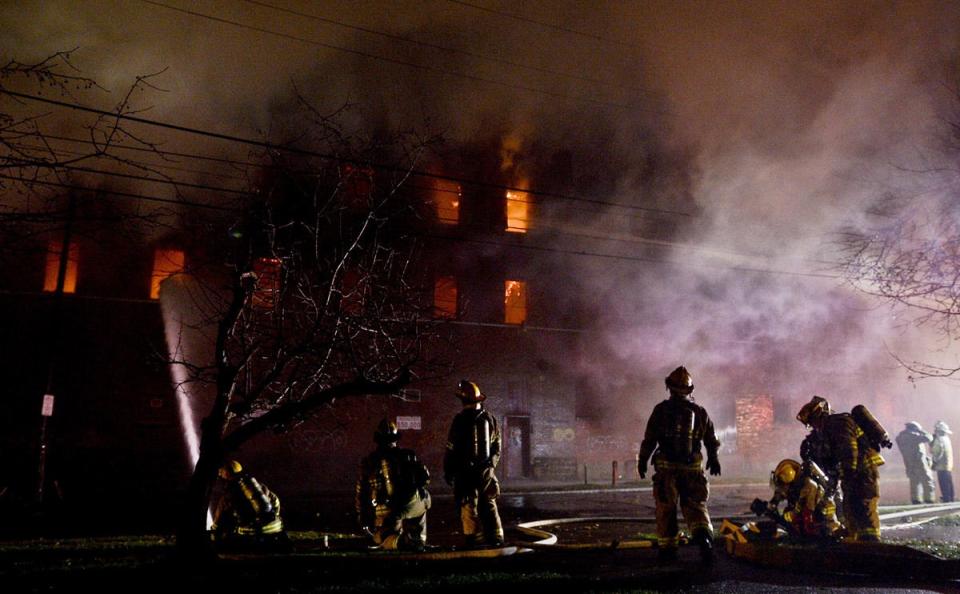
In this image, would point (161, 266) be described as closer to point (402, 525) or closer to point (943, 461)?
point (402, 525)

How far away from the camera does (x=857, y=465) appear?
26.4ft

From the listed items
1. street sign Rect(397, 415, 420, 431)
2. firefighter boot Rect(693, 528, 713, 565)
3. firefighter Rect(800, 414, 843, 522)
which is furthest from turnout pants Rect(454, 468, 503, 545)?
street sign Rect(397, 415, 420, 431)

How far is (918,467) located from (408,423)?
1496 cm

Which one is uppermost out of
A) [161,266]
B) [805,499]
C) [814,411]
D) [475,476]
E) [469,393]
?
[161,266]

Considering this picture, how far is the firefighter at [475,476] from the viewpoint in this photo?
7418mm

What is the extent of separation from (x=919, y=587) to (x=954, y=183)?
6.07 meters

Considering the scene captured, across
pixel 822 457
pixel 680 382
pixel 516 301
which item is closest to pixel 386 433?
pixel 680 382

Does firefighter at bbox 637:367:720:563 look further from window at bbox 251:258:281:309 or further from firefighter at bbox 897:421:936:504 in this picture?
firefighter at bbox 897:421:936:504

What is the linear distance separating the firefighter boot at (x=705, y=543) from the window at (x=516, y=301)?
2058cm

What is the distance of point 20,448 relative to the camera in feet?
68.2

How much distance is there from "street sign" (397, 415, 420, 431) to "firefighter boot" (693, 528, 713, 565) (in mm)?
17782

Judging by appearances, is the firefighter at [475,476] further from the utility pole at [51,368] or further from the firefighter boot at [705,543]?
the utility pole at [51,368]

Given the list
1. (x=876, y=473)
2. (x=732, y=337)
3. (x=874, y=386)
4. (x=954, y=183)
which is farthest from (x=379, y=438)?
(x=874, y=386)

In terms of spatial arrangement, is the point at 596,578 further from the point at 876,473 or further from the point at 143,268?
the point at 143,268
